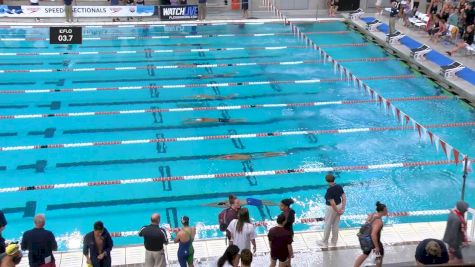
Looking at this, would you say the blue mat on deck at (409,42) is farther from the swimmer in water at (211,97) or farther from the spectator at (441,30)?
the swimmer in water at (211,97)

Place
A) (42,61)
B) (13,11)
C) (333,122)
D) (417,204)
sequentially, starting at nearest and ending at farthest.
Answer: (417,204) < (333,122) < (42,61) < (13,11)

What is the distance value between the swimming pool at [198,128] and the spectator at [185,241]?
2.07m

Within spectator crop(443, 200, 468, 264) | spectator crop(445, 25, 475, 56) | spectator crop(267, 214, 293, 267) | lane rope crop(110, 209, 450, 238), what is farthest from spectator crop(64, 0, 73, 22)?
spectator crop(443, 200, 468, 264)

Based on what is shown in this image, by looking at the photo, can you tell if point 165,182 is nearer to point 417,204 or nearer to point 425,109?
point 417,204

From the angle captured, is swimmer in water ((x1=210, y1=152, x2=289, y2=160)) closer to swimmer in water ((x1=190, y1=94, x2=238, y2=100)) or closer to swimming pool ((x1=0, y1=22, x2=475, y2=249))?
swimming pool ((x1=0, y1=22, x2=475, y2=249))

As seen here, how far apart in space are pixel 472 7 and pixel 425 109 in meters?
5.13

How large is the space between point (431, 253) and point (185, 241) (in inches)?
104

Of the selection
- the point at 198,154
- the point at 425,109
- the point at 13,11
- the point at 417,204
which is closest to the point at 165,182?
the point at 198,154

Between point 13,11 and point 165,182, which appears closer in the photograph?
point 165,182

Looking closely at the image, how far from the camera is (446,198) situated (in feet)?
32.8

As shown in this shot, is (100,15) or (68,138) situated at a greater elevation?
(100,15)

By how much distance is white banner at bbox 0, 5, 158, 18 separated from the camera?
20.3 meters

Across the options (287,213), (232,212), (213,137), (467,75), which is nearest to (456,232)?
(287,213)

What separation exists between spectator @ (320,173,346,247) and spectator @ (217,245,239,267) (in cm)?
229
